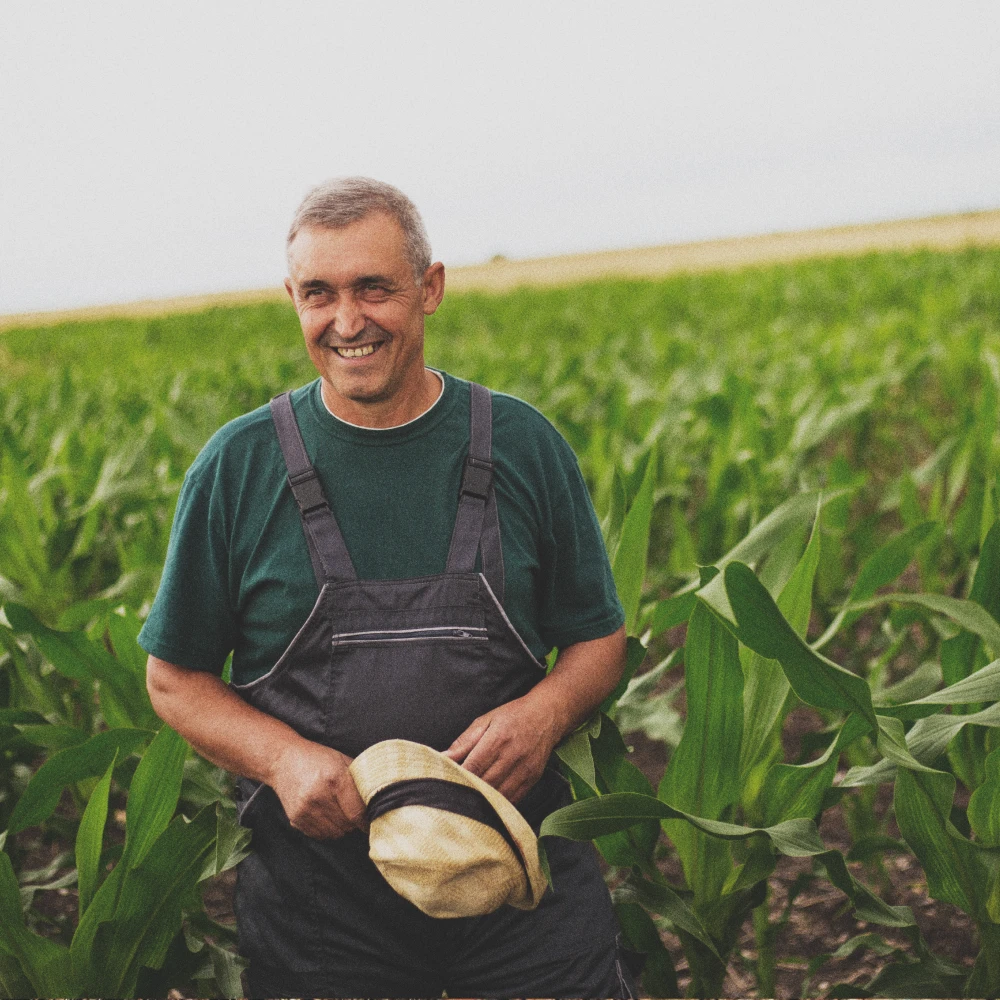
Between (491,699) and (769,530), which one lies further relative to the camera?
(769,530)

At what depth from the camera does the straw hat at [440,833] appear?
128 cm

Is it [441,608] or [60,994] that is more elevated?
[441,608]

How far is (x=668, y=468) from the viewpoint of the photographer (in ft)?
11.6

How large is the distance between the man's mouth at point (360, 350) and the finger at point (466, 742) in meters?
0.50

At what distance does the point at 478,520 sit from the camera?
4.72ft

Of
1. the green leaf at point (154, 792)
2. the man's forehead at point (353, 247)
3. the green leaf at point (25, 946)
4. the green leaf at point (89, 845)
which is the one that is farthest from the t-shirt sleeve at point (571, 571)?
the green leaf at point (25, 946)

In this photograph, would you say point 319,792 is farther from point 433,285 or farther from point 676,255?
point 676,255

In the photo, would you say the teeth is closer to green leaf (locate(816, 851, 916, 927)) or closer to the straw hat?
the straw hat

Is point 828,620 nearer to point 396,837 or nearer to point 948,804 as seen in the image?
point 948,804

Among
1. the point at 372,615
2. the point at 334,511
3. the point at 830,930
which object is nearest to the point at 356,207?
the point at 334,511

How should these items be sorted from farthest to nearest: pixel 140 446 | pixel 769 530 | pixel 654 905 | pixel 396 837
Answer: pixel 140 446 < pixel 769 530 < pixel 654 905 < pixel 396 837

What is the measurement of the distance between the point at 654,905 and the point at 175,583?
33.2 inches

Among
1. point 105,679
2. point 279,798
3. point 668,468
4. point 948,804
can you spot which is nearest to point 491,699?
point 279,798

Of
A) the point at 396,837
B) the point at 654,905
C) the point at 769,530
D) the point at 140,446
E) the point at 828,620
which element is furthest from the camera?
the point at 140,446
